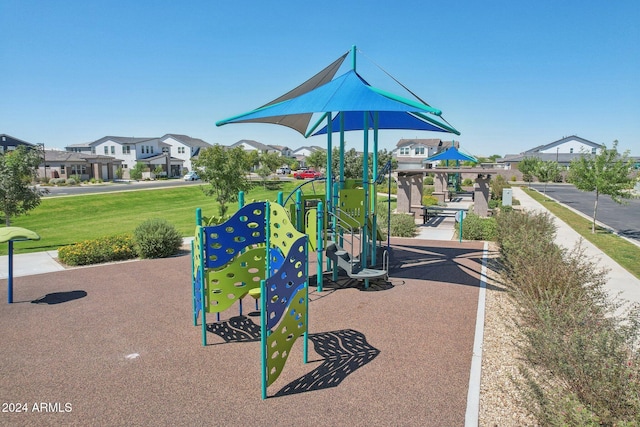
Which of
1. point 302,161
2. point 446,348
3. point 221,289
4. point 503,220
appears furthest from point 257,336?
point 302,161

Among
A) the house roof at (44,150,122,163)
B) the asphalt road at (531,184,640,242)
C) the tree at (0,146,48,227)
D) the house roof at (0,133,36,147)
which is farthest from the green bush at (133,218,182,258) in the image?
the house roof at (0,133,36,147)

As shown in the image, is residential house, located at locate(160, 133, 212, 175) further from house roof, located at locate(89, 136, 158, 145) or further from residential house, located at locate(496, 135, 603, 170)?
residential house, located at locate(496, 135, 603, 170)

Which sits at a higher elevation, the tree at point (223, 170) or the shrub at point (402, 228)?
the tree at point (223, 170)

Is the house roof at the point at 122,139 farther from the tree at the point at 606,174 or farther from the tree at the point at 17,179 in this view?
the tree at the point at 606,174

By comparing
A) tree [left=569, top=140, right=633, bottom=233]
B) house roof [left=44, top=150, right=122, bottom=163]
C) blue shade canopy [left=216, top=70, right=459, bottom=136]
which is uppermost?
house roof [left=44, top=150, right=122, bottom=163]

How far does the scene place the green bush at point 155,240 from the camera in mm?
12172

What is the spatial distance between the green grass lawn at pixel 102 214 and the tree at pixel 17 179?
1.51 metres

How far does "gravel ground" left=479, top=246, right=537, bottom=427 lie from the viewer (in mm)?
4523

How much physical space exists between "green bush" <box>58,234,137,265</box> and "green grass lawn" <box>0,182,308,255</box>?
308cm

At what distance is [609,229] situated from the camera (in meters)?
18.7

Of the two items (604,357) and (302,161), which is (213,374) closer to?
(604,357)

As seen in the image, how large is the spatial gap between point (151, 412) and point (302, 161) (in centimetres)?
11051

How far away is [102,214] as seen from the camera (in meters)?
25.7

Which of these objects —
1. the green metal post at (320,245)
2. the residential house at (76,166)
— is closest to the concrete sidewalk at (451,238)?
the green metal post at (320,245)
